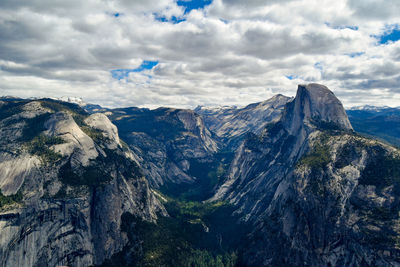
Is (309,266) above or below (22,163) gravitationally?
below

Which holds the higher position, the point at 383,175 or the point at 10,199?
the point at 383,175

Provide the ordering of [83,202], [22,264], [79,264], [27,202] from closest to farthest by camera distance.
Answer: [22,264] < [27,202] < [79,264] < [83,202]

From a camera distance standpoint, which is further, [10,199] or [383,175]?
[383,175]

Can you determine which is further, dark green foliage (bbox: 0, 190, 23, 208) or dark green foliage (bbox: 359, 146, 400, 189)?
dark green foliage (bbox: 359, 146, 400, 189)

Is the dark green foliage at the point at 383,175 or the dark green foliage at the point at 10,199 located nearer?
the dark green foliage at the point at 10,199

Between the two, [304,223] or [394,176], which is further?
[304,223]

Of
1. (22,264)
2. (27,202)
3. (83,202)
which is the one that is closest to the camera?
(22,264)

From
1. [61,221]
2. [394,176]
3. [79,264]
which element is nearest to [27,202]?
[61,221]

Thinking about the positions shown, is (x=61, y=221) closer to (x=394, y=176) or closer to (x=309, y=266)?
(x=309, y=266)
